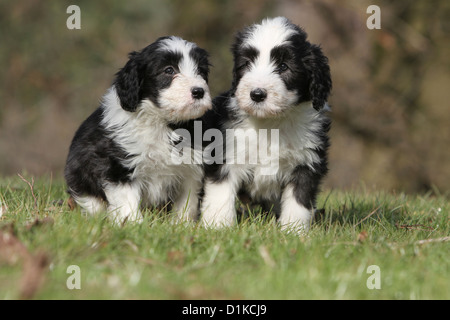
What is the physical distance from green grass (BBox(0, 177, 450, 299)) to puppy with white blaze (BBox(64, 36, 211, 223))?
0.58 metres

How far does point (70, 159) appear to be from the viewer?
523cm

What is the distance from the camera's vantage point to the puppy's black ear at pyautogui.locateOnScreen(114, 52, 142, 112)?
488 centimetres

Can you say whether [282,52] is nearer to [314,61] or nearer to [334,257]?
[314,61]

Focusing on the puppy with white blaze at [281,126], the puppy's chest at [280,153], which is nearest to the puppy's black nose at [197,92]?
the puppy with white blaze at [281,126]

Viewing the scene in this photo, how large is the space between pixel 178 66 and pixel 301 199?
1.46 meters

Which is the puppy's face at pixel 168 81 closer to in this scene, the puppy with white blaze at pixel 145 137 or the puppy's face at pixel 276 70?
the puppy with white blaze at pixel 145 137

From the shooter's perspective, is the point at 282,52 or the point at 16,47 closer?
the point at 282,52

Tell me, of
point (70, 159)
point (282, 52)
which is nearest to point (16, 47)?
point (70, 159)

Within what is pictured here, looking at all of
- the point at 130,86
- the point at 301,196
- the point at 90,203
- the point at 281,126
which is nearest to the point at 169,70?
the point at 130,86

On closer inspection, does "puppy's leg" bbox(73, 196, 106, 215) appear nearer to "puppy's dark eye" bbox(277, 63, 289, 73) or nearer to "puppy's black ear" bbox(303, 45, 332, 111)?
"puppy's dark eye" bbox(277, 63, 289, 73)

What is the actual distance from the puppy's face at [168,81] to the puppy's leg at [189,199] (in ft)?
1.85

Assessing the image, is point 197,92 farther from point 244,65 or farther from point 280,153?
point 280,153

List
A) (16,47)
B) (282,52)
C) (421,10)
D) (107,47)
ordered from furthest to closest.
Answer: (16,47) < (107,47) < (421,10) < (282,52)

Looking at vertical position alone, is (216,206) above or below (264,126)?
below
